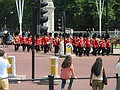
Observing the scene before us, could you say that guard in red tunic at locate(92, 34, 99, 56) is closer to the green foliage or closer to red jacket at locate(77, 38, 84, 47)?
red jacket at locate(77, 38, 84, 47)

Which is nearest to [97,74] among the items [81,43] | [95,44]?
[81,43]

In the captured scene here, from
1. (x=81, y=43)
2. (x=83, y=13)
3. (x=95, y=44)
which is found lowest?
(x=95, y=44)

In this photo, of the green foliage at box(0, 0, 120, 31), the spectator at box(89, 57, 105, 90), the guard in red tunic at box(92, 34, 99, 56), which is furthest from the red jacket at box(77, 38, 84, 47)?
the green foliage at box(0, 0, 120, 31)

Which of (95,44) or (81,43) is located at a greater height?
(81,43)

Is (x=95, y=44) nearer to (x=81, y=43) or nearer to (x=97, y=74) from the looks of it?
(x=81, y=43)

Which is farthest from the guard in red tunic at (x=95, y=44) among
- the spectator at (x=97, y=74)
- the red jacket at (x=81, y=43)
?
the spectator at (x=97, y=74)

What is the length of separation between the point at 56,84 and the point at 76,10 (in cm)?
6178

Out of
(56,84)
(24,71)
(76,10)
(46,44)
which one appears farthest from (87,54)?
(76,10)

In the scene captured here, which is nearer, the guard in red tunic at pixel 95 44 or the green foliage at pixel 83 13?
the guard in red tunic at pixel 95 44

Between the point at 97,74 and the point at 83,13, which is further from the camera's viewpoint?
the point at 83,13

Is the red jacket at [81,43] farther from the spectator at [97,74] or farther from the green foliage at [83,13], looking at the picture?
the green foliage at [83,13]

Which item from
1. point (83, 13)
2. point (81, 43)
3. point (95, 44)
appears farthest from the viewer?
point (83, 13)

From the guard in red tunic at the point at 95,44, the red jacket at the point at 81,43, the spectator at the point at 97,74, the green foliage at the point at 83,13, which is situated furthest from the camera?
the green foliage at the point at 83,13

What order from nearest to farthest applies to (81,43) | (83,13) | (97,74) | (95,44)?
(97,74)
(81,43)
(95,44)
(83,13)
